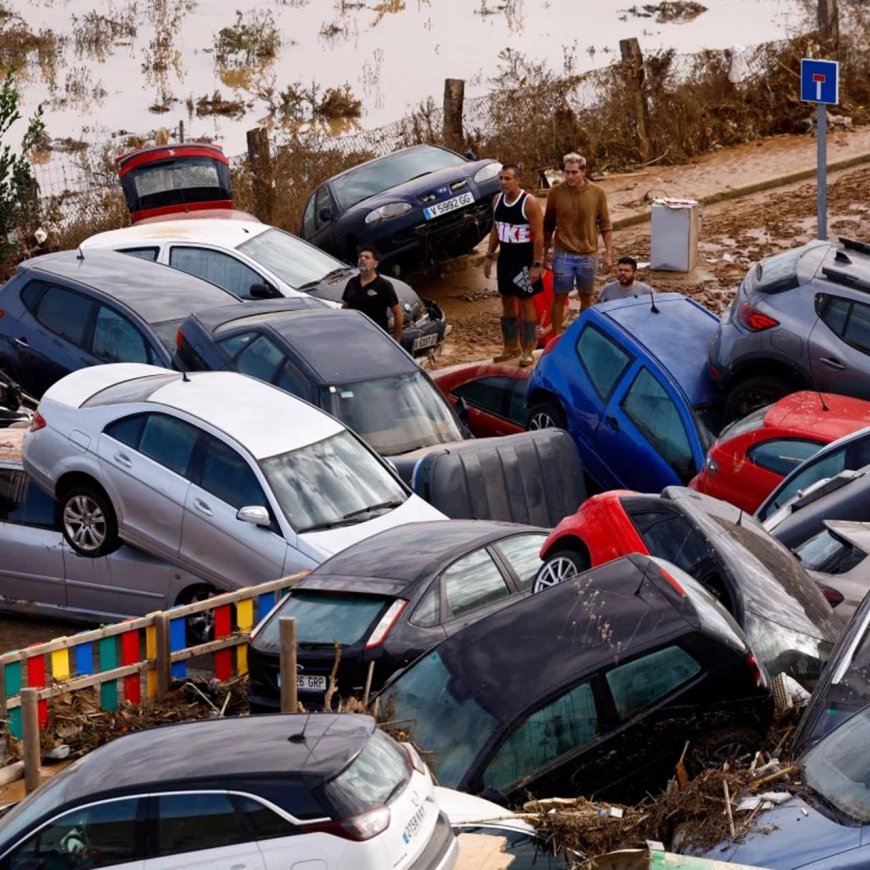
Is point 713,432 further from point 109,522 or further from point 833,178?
point 833,178

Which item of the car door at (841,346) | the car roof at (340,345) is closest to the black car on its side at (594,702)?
the car roof at (340,345)

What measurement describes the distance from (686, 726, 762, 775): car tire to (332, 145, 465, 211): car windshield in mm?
12809

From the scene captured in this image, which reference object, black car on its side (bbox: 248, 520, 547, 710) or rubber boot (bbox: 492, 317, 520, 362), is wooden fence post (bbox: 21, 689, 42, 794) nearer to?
black car on its side (bbox: 248, 520, 547, 710)

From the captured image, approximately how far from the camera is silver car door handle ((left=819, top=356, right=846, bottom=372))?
13984 mm

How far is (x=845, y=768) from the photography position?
6.86 meters

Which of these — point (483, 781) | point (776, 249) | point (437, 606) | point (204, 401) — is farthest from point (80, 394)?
point (776, 249)

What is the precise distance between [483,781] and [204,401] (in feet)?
17.5

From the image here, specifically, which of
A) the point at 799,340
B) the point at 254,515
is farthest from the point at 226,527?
the point at 799,340

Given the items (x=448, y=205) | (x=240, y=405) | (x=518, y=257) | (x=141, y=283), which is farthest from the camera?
(x=448, y=205)

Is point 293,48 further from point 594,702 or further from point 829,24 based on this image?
point 594,702

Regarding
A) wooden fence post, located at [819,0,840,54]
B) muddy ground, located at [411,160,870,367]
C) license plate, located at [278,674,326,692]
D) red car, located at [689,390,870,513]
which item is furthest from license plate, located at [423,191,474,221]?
license plate, located at [278,674,326,692]

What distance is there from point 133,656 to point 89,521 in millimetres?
2605

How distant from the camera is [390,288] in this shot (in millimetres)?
16156

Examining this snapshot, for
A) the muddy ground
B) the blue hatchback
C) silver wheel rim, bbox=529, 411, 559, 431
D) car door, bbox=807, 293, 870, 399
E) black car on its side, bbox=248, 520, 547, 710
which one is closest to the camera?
black car on its side, bbox=248, 520, 547, 710
